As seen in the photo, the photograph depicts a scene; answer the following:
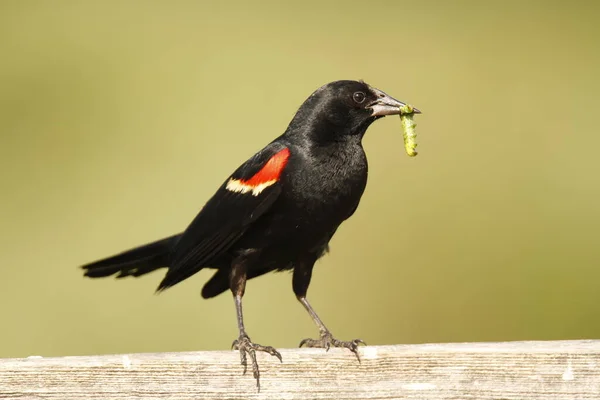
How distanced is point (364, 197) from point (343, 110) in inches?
63.0

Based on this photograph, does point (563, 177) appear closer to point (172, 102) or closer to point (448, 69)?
point (448, 69)

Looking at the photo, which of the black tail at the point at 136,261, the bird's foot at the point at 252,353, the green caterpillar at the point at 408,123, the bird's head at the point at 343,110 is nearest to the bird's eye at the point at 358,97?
the bird's head at the point at 343,110

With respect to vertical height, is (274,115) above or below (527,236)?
above

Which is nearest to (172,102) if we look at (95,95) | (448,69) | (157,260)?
(95,95)

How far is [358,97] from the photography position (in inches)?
142

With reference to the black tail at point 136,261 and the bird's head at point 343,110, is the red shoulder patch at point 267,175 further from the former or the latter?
the black tail at point 136,261

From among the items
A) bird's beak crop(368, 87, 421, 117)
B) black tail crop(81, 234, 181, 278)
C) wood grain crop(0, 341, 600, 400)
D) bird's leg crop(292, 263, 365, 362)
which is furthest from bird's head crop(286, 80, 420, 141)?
wood grain crop(0, 341, 600, 400)

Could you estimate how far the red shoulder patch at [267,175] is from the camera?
11.0ft

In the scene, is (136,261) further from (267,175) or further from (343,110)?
(343,110)

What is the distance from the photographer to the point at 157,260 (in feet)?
12.7

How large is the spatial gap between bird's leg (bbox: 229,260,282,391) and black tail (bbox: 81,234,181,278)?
39 centimetres

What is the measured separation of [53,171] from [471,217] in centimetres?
224

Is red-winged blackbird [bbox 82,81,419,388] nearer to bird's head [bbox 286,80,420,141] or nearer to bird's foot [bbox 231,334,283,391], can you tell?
bird's head [bbox 286,80,420,141]

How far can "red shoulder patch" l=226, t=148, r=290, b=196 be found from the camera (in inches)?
132
